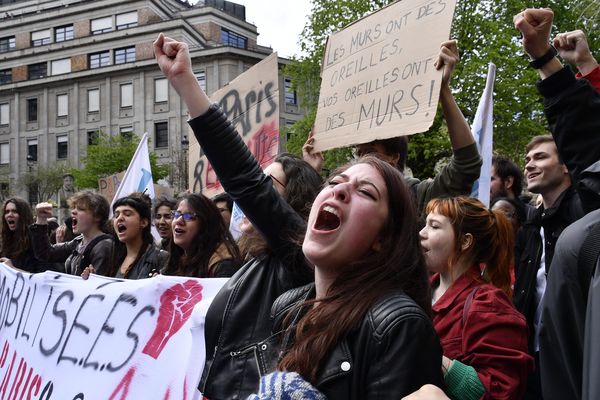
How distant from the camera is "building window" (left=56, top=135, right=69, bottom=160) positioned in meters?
50.0

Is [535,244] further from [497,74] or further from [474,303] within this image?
[497,74]

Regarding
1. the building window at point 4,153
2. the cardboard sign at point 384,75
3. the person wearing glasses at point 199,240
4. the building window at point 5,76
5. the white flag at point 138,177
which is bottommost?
the person wearing glasses at point 199,240

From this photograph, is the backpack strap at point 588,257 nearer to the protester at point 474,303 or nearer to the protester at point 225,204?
the protester at point 474,303

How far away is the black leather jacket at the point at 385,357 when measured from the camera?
1.61 metres

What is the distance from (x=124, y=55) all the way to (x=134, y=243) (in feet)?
156

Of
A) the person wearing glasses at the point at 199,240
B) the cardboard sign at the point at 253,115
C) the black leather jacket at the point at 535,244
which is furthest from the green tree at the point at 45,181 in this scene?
the black leather jacket at the point at 535,244

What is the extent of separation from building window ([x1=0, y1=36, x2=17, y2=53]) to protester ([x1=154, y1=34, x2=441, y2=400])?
59540 mm

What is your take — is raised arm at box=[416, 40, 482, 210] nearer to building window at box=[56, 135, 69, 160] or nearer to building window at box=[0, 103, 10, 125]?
building window at box=[56, 135, 69, 160]

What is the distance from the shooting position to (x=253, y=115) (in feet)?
15.8

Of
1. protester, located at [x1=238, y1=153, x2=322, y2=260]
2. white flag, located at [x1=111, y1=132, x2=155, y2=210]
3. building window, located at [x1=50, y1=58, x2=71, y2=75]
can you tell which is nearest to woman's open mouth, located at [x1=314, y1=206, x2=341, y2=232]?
protester, located at [x1=238, y1=153, x2=322, y2=260]

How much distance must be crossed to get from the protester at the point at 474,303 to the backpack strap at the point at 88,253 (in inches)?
121

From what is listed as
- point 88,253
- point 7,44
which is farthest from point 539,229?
point 7,44

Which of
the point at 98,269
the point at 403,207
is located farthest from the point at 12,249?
the point at 403,207

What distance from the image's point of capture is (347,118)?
4.04 metres
